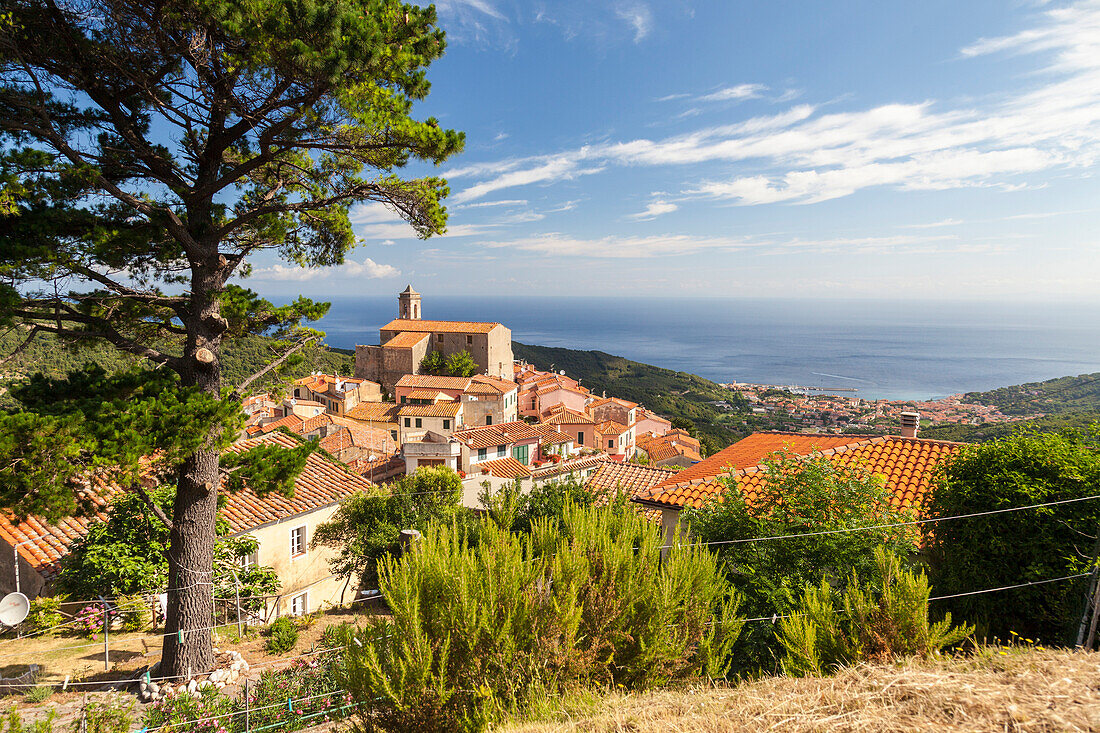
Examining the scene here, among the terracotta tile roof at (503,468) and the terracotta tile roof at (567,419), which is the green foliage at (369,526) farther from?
the terracotta tile roof at (567,419)

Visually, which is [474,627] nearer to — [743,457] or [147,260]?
[147,260]

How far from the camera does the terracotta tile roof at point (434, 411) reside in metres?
36.3

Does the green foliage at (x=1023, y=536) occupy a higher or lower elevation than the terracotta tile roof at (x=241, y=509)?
higher

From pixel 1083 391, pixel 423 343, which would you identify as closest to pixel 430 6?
pixel 423 343

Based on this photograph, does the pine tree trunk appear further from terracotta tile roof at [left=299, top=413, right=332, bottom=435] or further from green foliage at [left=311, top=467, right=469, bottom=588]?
terracotta tile roof at [left=299, top=413, right=332, bottom=435]

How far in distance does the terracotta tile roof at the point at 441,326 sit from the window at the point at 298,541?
4547cm

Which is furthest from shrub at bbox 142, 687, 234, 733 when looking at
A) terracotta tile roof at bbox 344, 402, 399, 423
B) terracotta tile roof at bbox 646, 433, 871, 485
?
terracotta tile roof at bbox 344, 402, 399, 423

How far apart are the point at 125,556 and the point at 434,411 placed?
28171 millimetres

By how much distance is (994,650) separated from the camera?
13.9 feet

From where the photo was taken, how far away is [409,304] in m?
68.4

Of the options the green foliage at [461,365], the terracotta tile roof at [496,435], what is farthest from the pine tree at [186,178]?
the green foliage at [461,365]

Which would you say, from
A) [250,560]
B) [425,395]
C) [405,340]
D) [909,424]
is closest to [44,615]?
[250,560]

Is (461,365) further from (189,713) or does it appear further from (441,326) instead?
(189,713)

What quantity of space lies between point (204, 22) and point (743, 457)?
1216 centimetres
